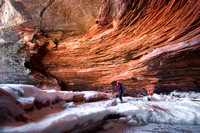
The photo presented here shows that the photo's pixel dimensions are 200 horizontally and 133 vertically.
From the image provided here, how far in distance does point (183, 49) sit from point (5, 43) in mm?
11506

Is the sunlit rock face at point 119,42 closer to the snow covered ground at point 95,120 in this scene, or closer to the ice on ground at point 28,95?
the snow covered ground at point 95,120

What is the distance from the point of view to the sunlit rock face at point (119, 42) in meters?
4.38

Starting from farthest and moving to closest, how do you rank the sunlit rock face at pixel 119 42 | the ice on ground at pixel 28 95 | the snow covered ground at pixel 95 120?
the sunlit rock face at pixel 119 42
the ice on ground at pixel 28 95
the snow covered ground at pixel 95 120

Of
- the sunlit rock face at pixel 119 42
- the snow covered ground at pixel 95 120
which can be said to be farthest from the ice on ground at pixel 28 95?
the sunlit rock face at pixel 119 42

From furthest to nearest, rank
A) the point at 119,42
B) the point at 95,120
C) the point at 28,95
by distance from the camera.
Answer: the point at 119,42, the point at 28,95, the point at 95,120

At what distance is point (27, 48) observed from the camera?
739 cm

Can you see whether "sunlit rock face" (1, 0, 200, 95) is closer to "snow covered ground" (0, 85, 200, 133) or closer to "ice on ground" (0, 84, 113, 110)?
"snow covered ground" (0, 85, 200, 133)

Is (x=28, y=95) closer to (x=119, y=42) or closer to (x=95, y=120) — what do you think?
(x=95, y=120)

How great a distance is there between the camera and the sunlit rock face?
4379mm

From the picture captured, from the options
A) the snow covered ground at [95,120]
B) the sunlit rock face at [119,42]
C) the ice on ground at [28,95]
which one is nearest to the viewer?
the snow covered ground at [95,120]

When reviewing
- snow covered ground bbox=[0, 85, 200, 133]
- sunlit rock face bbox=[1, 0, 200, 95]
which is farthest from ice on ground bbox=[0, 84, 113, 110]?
sunlit rock face bbox=[1, 0, 200, 95]

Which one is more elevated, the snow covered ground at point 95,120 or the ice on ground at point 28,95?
the ice on ground at point 28,95

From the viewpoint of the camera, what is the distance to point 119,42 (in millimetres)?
5941

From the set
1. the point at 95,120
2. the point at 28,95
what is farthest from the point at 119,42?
the point at 28,95
